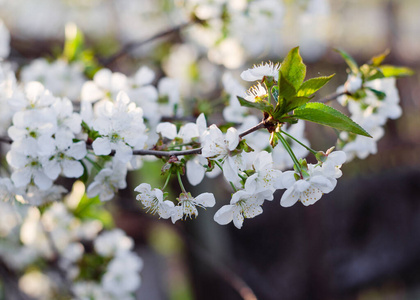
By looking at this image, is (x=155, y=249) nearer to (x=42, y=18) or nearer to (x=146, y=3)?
(x=146, y=3)

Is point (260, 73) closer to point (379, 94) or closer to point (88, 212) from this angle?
point (379, 94)

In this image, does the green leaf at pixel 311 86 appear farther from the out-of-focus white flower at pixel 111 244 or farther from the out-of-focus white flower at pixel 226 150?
the out-of-focus white flower at pixel 111 244

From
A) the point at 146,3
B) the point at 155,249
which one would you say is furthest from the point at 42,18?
the point at 155,249

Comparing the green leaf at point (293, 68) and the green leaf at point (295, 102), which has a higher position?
the green leaf at point (293, 68)

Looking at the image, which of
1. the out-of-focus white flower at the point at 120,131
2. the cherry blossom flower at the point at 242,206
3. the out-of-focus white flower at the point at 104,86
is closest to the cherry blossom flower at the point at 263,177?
the cherry blossom flower at the point at 242,206

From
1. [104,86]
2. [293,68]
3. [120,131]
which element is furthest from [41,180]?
[293,68]
